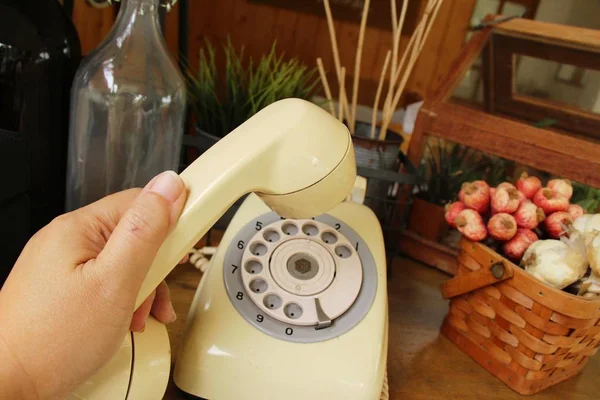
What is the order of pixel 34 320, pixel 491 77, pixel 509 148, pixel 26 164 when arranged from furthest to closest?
1. pixel 491 77
2. pixel 509 148
3. pixel 26 164
4. pixel 34 320

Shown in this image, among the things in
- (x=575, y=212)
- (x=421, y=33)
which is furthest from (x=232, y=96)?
(x=575, y=212)

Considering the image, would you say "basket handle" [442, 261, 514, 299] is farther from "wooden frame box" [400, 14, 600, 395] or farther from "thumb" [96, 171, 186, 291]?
"thumb" [96, 171, 186, 291]

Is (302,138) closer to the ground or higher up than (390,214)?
higher up

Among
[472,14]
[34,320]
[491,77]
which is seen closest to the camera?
[34,320]

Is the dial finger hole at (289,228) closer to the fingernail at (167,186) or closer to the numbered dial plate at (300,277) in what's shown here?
the numbered dial plate at (300,277)

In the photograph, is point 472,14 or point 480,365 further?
point 472,14

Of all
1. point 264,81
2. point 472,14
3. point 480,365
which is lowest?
point 480,365

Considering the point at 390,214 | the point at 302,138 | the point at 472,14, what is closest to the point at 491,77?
the point at 390,214

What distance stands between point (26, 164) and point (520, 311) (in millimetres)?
541

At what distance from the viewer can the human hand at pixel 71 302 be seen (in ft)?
1.02

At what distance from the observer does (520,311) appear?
0.53m

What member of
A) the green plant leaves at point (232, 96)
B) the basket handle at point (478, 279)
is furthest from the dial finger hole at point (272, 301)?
A: the green plant leaves at point (232, 96)

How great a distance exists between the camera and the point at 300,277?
0.48 metres

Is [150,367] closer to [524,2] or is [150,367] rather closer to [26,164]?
[26,164]
